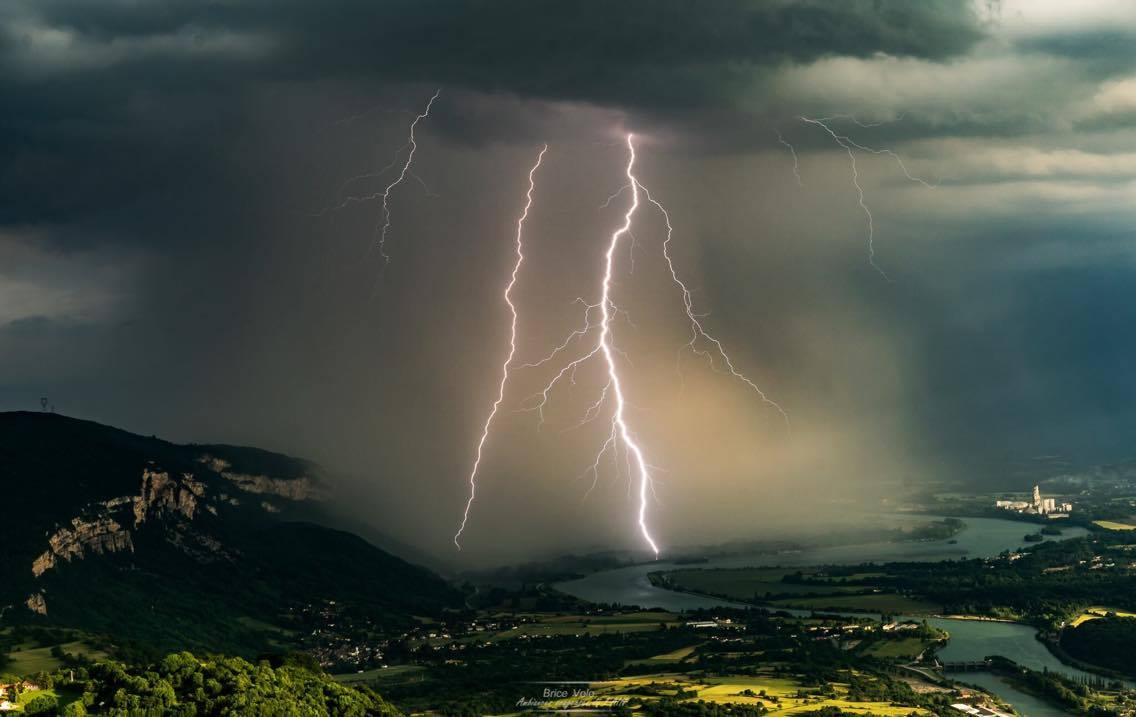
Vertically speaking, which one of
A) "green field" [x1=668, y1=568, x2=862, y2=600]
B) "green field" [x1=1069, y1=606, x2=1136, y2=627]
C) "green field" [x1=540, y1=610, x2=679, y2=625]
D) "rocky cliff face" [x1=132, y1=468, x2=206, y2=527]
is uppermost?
Answer: "rocky cliff face" [x1=132, y1=468, x2=206, y2=527]

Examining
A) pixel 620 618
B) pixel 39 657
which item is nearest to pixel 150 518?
pixel 620 618

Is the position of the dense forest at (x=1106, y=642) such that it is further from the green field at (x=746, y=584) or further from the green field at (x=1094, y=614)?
the green field at (x=746, y=584)

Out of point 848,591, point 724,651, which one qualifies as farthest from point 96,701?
point 848,591

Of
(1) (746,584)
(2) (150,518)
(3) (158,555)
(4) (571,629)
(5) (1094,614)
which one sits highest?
(2) (150,518)

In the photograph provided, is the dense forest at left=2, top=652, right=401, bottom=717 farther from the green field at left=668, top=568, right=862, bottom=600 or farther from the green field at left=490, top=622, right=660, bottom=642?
the green field at left=668, top=568, right=862, bottom=600

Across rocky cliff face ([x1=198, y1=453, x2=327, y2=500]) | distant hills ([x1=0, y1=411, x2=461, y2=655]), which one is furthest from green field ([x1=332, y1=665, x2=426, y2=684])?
rocky cliff face ([x1=198, y1=453, x2=327, y2=500])

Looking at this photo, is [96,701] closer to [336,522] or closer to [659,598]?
[659,598]

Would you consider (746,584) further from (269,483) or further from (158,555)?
(269,483)
